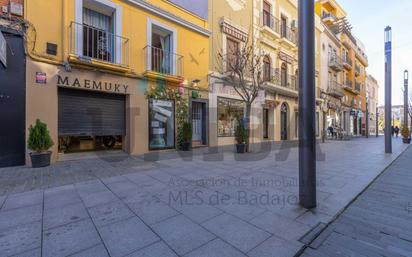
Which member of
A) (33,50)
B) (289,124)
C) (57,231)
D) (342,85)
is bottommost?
(57,231)

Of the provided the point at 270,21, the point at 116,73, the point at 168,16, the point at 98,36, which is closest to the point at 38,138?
the point at 116,73

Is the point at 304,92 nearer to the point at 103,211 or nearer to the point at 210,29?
the point at 103,211

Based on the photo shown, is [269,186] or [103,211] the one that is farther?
[269,186]

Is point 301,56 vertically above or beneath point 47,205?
above

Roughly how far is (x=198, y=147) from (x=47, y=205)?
7.55 metres

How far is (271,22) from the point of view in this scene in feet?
50.2

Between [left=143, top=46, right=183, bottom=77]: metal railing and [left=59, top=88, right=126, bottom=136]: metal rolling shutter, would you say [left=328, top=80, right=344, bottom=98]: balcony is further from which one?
[left=59, top=88, right=126, bottom=136]: metal rolling shutter

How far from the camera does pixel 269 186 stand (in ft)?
14.7

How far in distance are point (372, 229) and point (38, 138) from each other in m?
7.44

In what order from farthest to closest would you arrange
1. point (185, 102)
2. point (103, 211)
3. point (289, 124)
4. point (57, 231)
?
point (289, 124) < point (185, 102) < point (103, 211) < point (57, 231)

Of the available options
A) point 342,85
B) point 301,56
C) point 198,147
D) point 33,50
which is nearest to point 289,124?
point 198,147

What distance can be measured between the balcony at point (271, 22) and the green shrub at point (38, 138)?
1387 centimetres

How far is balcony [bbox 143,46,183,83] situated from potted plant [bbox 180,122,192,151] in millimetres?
2082

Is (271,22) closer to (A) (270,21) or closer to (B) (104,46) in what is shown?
(A) (270,21)
